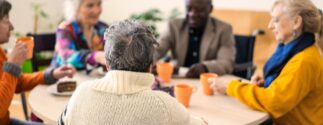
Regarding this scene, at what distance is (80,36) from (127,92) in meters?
1.40

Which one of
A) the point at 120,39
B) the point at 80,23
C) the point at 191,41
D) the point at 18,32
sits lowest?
the point at 18,32

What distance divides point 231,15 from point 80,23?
225 cm

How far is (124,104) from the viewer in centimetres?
107

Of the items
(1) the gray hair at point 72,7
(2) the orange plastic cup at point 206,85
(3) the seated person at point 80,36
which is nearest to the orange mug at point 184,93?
(2) the orange plastic cup at point 206,85

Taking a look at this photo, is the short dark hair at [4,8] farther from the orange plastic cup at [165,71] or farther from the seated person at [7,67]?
the orange plastic cup at [165,71]

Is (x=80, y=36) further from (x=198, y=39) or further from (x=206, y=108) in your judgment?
(x=206, y=108)

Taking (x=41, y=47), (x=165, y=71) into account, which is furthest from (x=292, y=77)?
(x=41, y=47)

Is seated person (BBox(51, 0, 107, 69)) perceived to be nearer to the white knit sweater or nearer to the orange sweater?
the orange sweater

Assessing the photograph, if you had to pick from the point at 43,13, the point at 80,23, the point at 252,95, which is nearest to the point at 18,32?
the point at 43,13

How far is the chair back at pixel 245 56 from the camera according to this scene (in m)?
2.95

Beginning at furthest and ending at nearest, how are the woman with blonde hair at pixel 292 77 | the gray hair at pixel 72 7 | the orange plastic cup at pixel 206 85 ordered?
1. the gray hair at pixel 72 7
2. the orange plastic cup at pixel 206 85
3. the woman with blonde hair at pixel 292 77

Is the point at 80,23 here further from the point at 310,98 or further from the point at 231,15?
the point at 231,15

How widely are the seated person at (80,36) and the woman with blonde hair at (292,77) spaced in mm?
852

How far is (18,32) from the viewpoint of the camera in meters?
4.59
